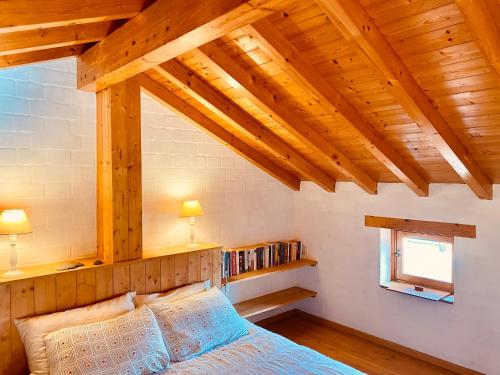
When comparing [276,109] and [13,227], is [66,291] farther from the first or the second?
[276,109]

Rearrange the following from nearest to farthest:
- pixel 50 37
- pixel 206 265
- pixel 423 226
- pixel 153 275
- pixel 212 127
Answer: pixel 50 37
pixel 153 275
pixel 206 265
pixel 423 226
pixel 212 127

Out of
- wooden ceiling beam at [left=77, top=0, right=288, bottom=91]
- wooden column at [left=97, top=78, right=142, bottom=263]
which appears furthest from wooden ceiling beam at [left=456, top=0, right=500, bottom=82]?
wooden column at [left=97, top=78, right=142, bottom=263]

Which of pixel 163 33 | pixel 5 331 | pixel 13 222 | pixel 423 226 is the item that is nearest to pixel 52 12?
pixel 163 33

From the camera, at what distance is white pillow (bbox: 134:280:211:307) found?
8.90ft

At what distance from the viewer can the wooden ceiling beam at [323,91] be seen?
2.10 m

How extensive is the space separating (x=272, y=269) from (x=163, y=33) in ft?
9.09

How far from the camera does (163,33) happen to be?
182cm

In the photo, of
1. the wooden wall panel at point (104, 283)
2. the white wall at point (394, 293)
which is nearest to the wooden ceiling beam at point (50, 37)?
the wooden wall panel at point (104, 283)

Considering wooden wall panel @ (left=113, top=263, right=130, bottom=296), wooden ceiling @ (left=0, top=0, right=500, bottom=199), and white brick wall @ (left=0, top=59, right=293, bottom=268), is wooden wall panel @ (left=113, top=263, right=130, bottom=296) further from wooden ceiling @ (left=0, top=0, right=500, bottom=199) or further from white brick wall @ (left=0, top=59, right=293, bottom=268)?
wooden ceiling @ (left=0, top=0, right=500, bottom=199)

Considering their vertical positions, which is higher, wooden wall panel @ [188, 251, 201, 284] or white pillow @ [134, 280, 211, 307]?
wooden wall panel @ [188, 251, 201, 284]

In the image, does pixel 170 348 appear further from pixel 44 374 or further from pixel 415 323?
pixel 415 323

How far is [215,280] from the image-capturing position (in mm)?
3293

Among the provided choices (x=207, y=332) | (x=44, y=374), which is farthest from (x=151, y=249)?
(x=44, y=374)

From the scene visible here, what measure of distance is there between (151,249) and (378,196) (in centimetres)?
220
